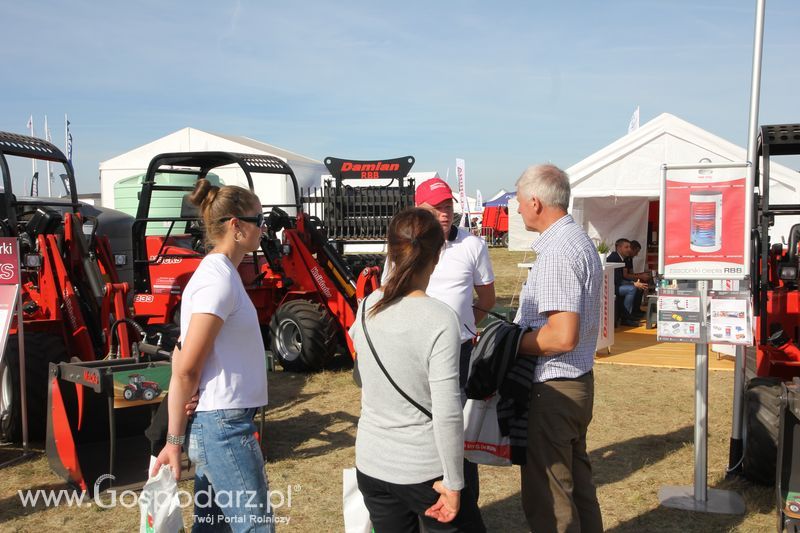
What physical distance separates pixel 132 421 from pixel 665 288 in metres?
3.84

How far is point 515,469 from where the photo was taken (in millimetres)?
4766

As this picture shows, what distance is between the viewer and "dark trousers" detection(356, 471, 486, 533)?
211 centimetres

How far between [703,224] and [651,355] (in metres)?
4.87

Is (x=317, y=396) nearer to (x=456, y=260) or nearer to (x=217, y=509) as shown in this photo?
(x=456, y=260)

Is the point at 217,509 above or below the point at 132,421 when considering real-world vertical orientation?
above

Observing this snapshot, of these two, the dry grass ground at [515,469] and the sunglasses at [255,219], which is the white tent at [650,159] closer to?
the dry grass ground at [515,469]

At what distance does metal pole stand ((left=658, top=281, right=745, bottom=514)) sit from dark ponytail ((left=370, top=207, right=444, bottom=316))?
243cm

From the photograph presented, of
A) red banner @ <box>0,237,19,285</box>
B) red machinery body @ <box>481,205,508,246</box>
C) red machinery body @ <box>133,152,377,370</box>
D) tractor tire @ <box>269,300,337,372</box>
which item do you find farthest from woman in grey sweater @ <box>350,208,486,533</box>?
red machinery body @ <box>481,205,508,246</box>

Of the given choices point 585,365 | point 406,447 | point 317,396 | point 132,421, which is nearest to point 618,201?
point 317,396

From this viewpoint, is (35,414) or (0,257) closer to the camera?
(0,257)

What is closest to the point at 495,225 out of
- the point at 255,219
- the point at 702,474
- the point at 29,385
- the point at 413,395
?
the point at 29,385

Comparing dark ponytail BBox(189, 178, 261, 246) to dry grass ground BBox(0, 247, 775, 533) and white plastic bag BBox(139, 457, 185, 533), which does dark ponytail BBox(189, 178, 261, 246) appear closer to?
white plastic bag BBox(139, 457, 185, 533)

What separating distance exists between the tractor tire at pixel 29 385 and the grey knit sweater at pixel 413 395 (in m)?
3.86

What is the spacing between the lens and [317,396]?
6.81 meters
